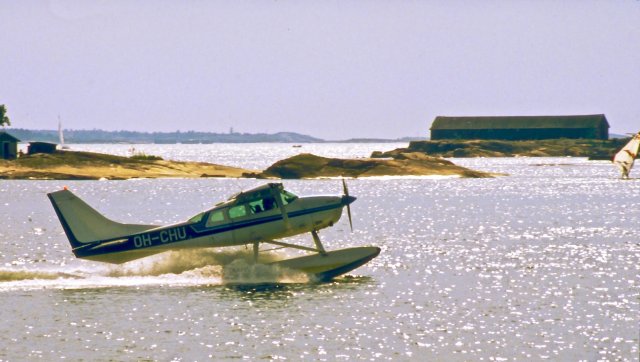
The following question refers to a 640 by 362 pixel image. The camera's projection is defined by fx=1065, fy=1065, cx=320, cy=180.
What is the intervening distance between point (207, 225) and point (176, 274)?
2.47 m

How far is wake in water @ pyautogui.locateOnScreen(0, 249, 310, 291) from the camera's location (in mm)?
33781

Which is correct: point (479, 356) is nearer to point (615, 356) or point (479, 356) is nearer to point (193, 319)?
point (615, 356)

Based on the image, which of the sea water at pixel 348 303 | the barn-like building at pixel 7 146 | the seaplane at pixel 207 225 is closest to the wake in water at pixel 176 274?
the sea water at pixel 348 303

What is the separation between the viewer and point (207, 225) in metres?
33.1

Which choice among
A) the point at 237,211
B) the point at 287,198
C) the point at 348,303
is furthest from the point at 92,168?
the point at 348,303

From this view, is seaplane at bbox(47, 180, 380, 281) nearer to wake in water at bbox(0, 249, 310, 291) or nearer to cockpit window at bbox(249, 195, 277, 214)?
cockpit window at bbox(249, 195, 277, 214)

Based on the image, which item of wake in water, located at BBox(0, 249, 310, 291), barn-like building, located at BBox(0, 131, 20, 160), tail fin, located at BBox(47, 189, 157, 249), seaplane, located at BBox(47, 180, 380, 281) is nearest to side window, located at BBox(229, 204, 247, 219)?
seaplane, located at BBox(47, 180, 380, 281)

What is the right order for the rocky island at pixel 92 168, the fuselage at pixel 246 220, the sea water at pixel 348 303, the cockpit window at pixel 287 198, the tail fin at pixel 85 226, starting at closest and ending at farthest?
the sea water at pixel 348 303 → the tail fin at pixel 85 226 → the fuselage at pixel 246 220 → the cockpit window at pixel 287 198 → the rocky island at pixel 92 168

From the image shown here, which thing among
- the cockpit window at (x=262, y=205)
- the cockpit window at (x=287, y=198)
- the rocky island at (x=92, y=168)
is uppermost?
the cockpit window at (x=287, y=198)

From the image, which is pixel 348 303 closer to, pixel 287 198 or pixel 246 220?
pixel 287 198

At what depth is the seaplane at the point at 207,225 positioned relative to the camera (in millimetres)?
32750

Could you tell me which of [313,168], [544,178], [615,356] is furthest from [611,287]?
[544,178]

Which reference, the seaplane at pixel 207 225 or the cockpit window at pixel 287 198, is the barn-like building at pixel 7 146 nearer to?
the seaplane at pixel 207 225

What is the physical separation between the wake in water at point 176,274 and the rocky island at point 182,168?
80637 mm
